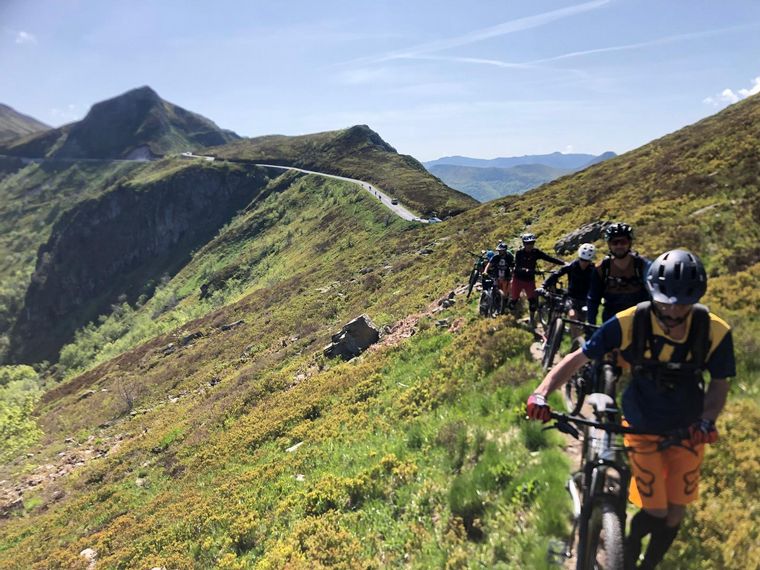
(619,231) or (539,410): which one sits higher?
(619,231)

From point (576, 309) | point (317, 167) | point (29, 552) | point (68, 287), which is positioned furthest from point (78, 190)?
point (576, 309)

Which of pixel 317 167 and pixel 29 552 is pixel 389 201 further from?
pixel 29 552

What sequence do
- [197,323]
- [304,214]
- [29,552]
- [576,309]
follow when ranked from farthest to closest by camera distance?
[304,214], [197,323], [29,552], [576,309]

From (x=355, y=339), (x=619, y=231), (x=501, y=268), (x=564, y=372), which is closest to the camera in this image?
(x=564, y=372)

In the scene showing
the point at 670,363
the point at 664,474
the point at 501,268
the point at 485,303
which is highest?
the point at 501,268

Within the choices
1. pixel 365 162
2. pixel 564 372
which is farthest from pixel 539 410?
pixel 365 162

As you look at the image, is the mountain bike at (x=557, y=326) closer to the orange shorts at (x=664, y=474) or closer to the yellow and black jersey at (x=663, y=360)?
the yellow and black jersey at (x=663, y=360)

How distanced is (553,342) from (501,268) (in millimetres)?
5510

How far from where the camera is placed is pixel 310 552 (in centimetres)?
738

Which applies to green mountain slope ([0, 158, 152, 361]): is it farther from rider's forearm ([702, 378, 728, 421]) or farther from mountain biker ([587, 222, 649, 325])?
rider's forearm ([702, 378, 728, 421])

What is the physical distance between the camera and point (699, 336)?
3.80 meters

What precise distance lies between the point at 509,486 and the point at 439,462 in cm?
198

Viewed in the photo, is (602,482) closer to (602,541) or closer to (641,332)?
(602,541)

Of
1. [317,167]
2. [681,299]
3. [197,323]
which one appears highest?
[317,167]
